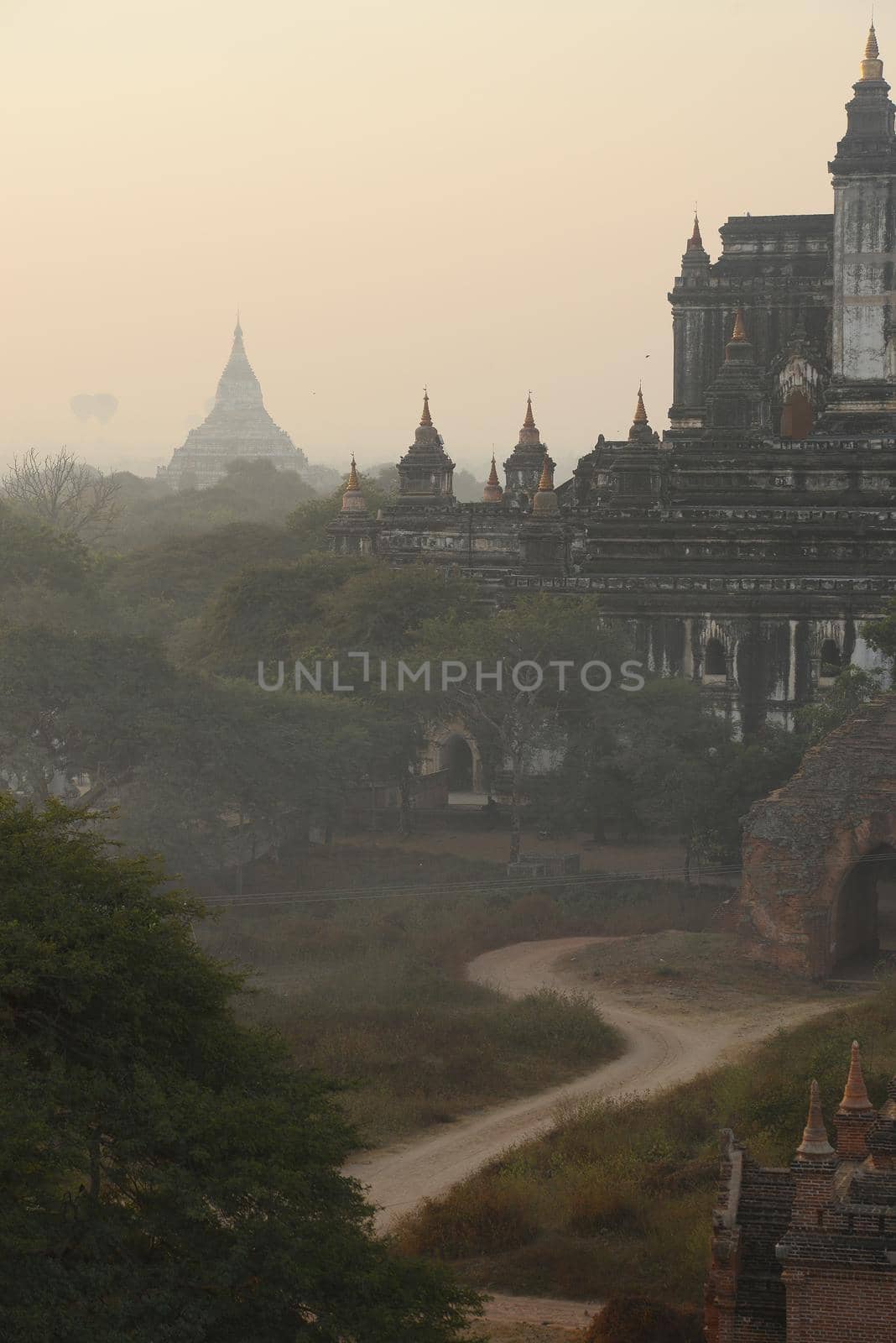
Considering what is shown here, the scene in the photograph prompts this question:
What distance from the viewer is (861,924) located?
3656 centimetres

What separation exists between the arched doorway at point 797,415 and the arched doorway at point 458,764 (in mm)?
12100

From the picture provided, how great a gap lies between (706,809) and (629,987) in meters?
7.43

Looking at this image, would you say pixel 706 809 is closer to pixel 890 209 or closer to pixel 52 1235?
pixel 890 209

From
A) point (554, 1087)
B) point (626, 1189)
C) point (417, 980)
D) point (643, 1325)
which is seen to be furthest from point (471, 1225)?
point (417, 980)

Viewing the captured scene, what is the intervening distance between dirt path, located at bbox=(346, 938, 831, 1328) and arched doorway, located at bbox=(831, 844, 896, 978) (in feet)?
7.98

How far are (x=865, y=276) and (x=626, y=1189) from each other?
3388 cm

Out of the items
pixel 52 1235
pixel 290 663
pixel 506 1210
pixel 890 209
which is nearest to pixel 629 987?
pixel 506 1210

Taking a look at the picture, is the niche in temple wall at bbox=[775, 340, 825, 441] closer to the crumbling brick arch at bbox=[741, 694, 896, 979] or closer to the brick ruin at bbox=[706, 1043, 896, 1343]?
the crumbling brick arch at bbox=[741, 694, 896, 979]

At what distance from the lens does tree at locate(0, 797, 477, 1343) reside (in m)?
15.0

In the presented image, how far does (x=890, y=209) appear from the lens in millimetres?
52594

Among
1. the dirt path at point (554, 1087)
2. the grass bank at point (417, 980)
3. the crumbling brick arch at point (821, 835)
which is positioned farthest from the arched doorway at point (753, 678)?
the crumbling brick arch at point (821, 835)

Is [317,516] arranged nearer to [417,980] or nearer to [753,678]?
[753,678]

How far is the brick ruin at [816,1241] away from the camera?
15.4 metres

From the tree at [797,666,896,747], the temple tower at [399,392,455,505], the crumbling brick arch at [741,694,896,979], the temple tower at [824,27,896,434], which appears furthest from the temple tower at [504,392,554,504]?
the crumbling brick arch at [741,694,896,979]
